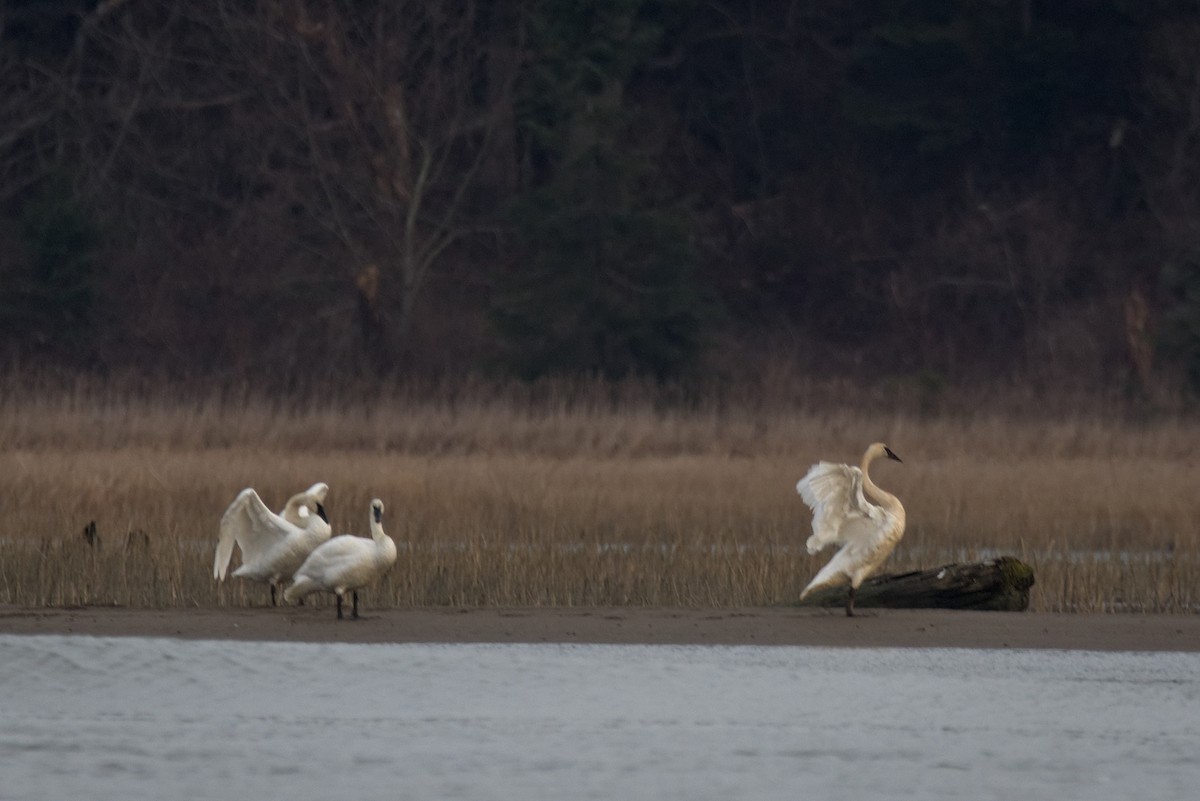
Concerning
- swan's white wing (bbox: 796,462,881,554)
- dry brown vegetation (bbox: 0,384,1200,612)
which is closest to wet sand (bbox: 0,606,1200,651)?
dry brown vegetation (bbox: 0,384,1200,612)

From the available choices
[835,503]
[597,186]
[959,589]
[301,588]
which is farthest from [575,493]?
[597,186]

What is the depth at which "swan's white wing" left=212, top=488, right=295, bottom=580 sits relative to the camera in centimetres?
1199

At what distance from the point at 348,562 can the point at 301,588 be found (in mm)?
399

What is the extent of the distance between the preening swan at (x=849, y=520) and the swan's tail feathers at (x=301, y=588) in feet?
8.16

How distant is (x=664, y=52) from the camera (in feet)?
123

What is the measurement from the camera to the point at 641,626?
12.1m

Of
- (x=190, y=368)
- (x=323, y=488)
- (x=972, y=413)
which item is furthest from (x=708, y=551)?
(x=190, y=368)

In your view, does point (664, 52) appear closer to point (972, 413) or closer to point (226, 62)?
point (226, 62)

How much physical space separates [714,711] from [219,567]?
9.68 ft

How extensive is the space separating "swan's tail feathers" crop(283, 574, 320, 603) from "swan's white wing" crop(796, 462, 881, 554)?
2.50m

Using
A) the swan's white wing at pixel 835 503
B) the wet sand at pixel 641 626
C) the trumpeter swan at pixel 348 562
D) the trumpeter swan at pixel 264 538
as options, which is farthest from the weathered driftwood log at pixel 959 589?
the trumpeter swan at pixel 264 538

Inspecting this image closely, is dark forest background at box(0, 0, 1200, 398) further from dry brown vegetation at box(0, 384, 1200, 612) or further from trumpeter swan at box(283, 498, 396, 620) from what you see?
trumpeter swan at box(283, 498, 396, 620)

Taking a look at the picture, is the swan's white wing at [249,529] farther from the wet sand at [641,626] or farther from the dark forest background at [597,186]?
the dark forest background at [597,186]

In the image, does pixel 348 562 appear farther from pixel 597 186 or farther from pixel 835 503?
pixel 597 186
